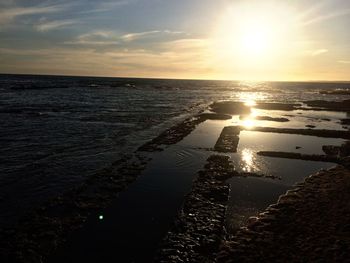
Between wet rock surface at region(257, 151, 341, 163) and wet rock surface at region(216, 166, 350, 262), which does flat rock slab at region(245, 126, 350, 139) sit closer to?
wet rock surface at region(257, 151, 341, 163)

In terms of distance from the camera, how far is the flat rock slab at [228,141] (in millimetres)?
25859

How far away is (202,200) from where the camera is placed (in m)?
14.9

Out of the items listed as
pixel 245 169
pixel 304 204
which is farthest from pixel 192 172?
pixel 304 204

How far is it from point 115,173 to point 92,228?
22.1ft

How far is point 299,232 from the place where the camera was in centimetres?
1152

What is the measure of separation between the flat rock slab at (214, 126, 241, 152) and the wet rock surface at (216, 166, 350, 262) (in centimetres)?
1005

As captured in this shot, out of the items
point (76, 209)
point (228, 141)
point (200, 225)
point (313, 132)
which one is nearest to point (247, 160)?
point (228, 141)

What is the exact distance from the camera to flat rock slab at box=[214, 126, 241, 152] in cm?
2586

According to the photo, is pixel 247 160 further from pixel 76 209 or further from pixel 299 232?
pixel 76 209

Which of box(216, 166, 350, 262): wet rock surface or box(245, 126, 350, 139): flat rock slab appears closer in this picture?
box(216, 166, 350, 262): wet rock surface

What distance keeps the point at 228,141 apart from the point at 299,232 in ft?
56.2

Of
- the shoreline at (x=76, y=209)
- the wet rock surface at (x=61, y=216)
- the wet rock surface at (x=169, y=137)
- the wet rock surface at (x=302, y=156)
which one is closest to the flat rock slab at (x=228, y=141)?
the wet rock surface at (x=302, y=156)

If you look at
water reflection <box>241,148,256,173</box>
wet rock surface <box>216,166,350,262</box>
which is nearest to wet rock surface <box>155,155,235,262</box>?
wet rock surface <box>216,166,350,262</box>

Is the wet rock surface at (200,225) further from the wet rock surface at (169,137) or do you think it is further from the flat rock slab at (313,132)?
the flat rock slab at (313,132)
